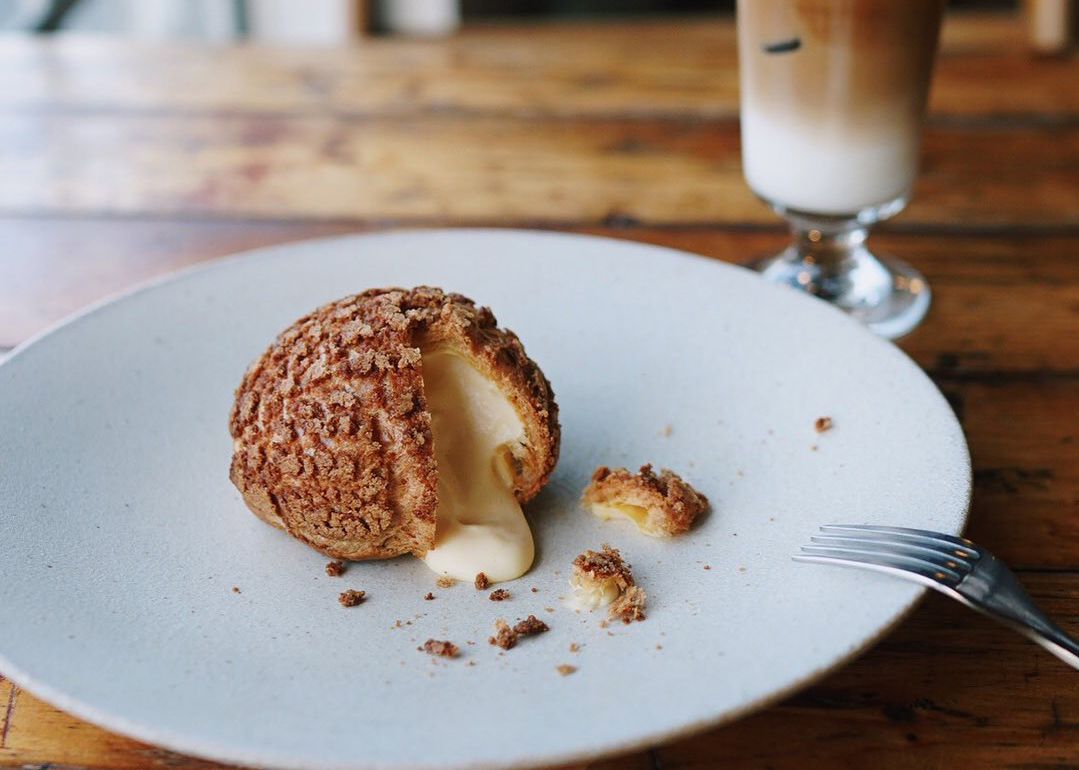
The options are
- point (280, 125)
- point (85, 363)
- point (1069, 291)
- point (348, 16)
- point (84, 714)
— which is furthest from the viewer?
point (348, 16)

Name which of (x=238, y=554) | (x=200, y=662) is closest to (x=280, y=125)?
(x=238, y=554)

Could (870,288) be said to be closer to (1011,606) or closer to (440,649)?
(1011,606)

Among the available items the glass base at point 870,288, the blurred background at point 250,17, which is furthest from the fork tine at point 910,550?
the blurred background at point 250,17

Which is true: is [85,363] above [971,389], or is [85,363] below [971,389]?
above

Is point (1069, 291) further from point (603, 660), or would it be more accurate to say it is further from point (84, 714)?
point (84, 714)

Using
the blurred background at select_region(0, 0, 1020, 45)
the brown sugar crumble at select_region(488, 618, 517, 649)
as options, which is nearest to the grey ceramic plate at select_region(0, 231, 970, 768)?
the brown sugar crumble at select_region(488, 618, 517, 649)

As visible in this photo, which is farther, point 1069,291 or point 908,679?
point 1069,291

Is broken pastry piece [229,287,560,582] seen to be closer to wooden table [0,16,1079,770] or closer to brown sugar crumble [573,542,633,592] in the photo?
brown sugar crumble [573,542,633,592]
